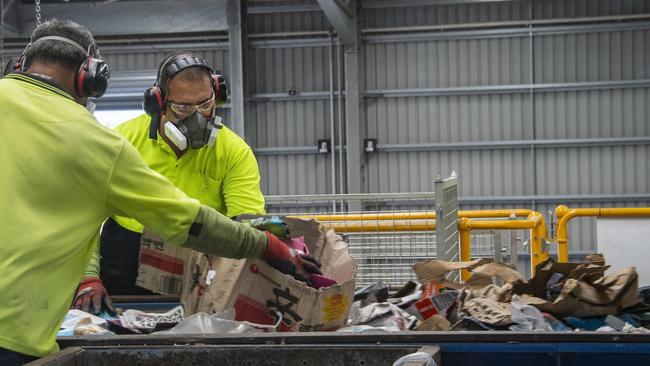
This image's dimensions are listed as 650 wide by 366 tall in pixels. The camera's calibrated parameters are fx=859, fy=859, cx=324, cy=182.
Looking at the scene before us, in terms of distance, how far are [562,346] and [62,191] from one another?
1580 mm

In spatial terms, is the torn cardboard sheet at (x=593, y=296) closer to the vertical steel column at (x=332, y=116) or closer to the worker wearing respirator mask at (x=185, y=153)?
the worker wearing respirator mask at (x=185, y=153)

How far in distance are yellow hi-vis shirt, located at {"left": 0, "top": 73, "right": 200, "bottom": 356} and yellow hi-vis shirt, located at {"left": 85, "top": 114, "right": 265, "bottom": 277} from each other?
64.9 inches

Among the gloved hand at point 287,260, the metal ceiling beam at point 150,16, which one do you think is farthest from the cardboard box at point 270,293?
the metal ceiling beam at point 150,16

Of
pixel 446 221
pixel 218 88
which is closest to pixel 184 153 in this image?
pixel 218 88

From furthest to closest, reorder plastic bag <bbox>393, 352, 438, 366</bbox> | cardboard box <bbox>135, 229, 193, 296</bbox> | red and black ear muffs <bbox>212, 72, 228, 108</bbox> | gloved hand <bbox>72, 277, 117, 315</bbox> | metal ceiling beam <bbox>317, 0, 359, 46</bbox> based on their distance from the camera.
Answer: metal ceiling beam <bbox>317, 0, 359, 46</bbox>, red and black ear muffs <bbox>212, 72, 228, 108</bbox>, gloved hand <bbox>72, 277, 117, 315</bbox>, cardboard box <bbox>135, 229, 193, 296</bbox>, plastic bag <bbox>393, 352, 438, 366</bbox>

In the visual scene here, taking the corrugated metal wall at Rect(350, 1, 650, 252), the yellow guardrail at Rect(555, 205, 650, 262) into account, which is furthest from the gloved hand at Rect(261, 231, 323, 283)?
the corrugated metal wall at Rect(350, 1, 650, 252)

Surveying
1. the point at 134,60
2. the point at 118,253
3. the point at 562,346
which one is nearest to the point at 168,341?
the point at 562,346

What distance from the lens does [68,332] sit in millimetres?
3125

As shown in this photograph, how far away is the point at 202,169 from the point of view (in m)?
4.32

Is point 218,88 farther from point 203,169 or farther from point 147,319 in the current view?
point 147,319

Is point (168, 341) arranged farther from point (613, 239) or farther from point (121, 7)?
point (121, 7)

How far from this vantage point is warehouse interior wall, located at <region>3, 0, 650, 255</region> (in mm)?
13406

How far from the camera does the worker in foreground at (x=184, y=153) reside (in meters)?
4.17

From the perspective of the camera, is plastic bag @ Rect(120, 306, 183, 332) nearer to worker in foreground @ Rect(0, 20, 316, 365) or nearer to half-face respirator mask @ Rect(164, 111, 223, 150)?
worker in foreground @ Rect(0, 20, 316, 365)
